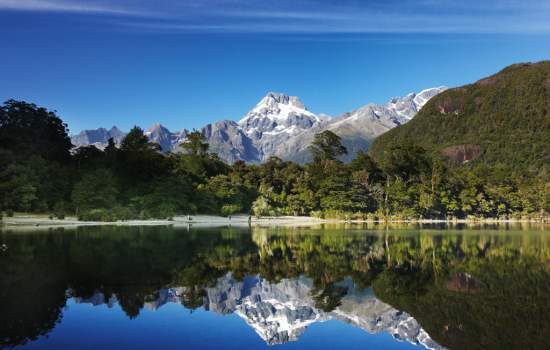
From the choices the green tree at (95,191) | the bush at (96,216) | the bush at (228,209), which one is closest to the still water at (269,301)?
the bush at (96,216)

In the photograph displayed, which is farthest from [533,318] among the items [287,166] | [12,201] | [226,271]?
[287,166]

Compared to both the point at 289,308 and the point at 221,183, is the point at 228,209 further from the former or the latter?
the point at 289,308

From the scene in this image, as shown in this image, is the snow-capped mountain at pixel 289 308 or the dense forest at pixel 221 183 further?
→ the dense forest at pixel 221 183

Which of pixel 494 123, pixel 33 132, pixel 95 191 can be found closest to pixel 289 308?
pixel 95 191

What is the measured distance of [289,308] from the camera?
11445mm

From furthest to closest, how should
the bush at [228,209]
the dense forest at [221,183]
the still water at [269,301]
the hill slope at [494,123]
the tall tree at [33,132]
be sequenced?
1. the hill slope at [494,123]
2. the bush at [228,209]
3. the tall tree at [33,132]
4. the dense forest at [221,183]
5. the still water at [269,301]

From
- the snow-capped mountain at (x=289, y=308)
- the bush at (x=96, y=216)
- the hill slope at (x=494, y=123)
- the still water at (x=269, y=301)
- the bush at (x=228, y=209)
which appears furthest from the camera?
the hill slope at (x=494, y=123)

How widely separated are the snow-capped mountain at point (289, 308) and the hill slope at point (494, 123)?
297 feet

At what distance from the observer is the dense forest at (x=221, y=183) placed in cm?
4667

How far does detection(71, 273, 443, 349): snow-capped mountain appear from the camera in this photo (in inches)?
374

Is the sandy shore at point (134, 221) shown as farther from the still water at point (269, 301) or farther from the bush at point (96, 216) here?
the still water at point (269, 301)

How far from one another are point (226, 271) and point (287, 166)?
5664cm

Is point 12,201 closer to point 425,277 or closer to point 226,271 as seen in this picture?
point 226,271

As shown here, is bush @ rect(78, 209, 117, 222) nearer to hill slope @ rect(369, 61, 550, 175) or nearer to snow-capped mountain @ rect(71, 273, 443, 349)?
snow-capped mountain @ rect(71, 273, 443, 349)
